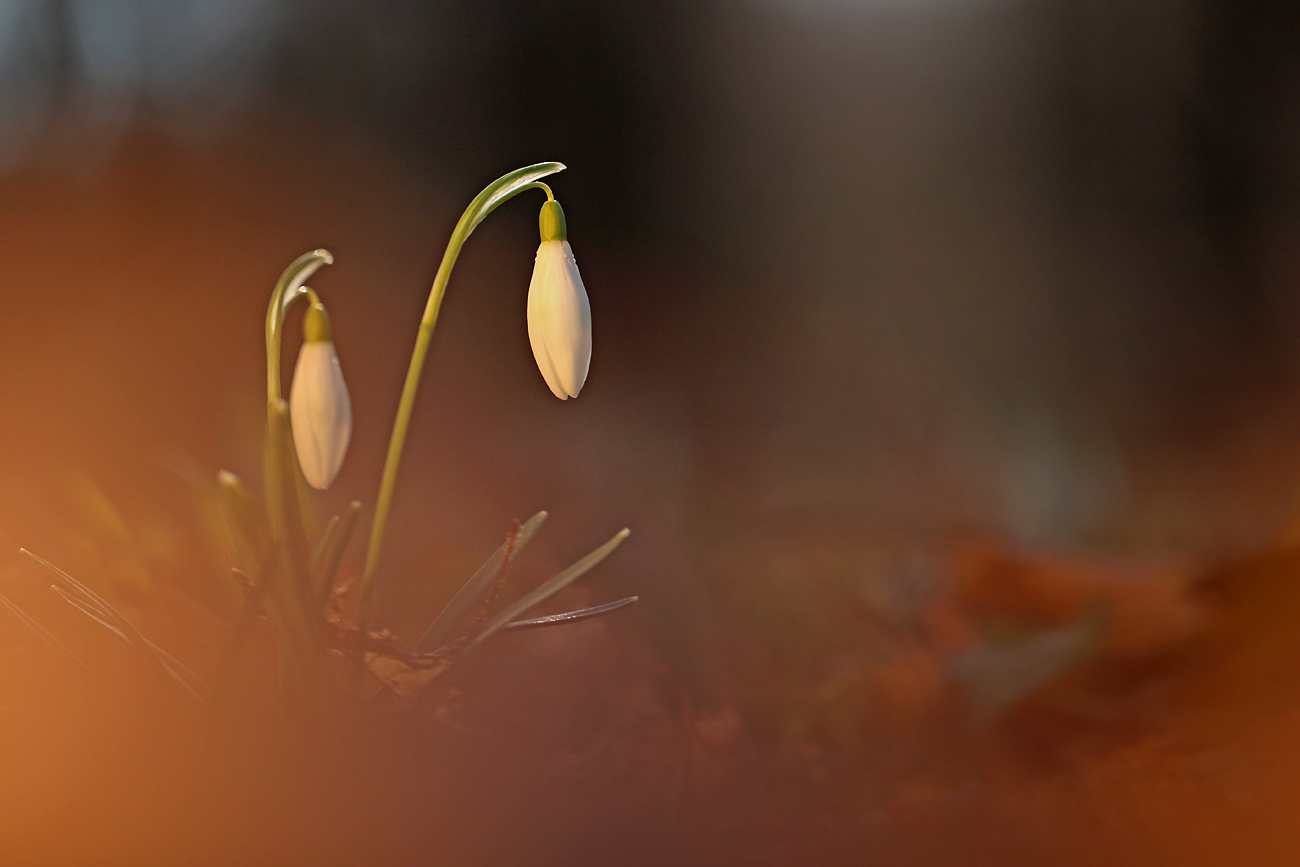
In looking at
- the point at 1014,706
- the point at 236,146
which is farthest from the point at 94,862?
the point at 1014,706

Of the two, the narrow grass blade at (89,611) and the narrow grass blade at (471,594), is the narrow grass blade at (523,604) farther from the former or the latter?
the narrow grass blade at (89,611)

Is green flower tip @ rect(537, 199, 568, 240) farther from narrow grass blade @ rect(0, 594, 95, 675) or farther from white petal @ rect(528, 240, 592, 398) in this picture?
narrow grass blade @ rect(0, 594, 95, 675)

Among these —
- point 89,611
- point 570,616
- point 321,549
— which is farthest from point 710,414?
point 89,611

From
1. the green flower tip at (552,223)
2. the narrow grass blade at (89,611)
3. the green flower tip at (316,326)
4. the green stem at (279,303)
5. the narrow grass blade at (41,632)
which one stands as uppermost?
the green flower tip at (552,223)

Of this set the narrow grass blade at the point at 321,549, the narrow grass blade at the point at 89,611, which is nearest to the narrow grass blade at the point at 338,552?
the narrow grass blade at the point at 321,549

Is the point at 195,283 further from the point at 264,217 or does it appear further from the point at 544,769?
the point at 544,769

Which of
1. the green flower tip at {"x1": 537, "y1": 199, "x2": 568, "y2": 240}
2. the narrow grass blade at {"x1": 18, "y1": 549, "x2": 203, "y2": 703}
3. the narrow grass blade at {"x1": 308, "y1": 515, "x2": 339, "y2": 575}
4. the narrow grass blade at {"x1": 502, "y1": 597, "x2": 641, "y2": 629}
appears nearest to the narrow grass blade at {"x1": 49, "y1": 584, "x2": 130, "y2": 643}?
the narrow grass blade at {"x1": 18, "y1": 549, "x2": 203, "y2": 703}
